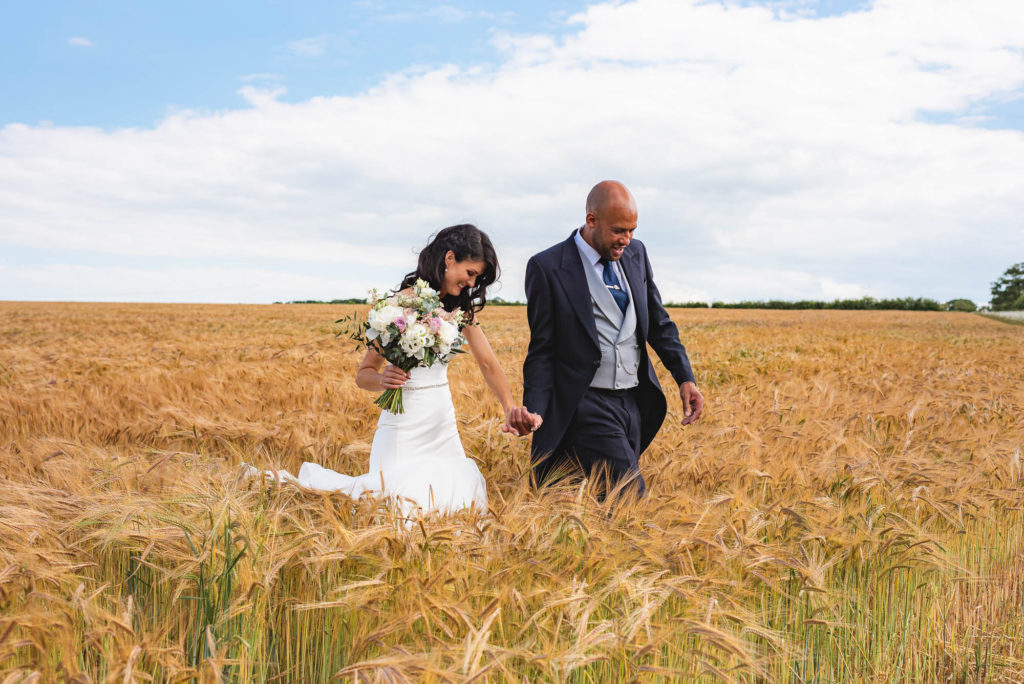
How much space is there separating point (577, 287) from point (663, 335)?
0.68 meters

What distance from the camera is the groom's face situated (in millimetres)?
3188

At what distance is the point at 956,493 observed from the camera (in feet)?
11.1

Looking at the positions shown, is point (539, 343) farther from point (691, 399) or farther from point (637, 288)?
point (691, 399)

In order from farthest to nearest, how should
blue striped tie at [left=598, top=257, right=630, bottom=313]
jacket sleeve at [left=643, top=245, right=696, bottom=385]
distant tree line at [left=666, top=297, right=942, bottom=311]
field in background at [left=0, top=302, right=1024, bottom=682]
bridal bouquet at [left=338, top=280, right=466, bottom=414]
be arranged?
distant tree line at [left=666, top=297, right=942, bottom=311] → jacket sleeve at [left=643, top=245, right=696, bottom=385] → blue striped tie at [left=598, top=257, right=630, bottom=313] → bridal bouquet at [left=338, top=280, right=466, bottom=414] → field in background at [left=0, top=302, right=1024, bottom=682]

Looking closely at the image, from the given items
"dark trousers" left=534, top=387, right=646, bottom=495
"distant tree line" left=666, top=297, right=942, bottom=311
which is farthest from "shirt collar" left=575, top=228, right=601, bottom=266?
"distant tree line" left=666, top=297, right=942, bottom=311

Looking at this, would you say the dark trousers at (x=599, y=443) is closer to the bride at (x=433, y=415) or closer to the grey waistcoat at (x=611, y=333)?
the grey waistcoat at (x=611, y=333)

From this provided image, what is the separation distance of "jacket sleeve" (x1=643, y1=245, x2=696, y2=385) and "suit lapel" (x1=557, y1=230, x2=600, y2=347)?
497 millimetres

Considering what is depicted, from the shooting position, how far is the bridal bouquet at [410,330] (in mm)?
3266

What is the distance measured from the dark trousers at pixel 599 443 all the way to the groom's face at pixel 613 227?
2.40ft

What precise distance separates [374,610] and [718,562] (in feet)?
4.21

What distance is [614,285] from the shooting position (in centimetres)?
354

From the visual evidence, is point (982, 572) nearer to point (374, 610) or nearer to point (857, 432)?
point (857, 432)

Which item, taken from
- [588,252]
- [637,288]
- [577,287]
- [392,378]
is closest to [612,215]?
[588,252]

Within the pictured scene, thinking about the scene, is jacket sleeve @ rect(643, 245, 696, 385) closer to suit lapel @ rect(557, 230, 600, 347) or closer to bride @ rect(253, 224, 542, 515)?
suit lapel @ rect(557, 230, 600, 347)
